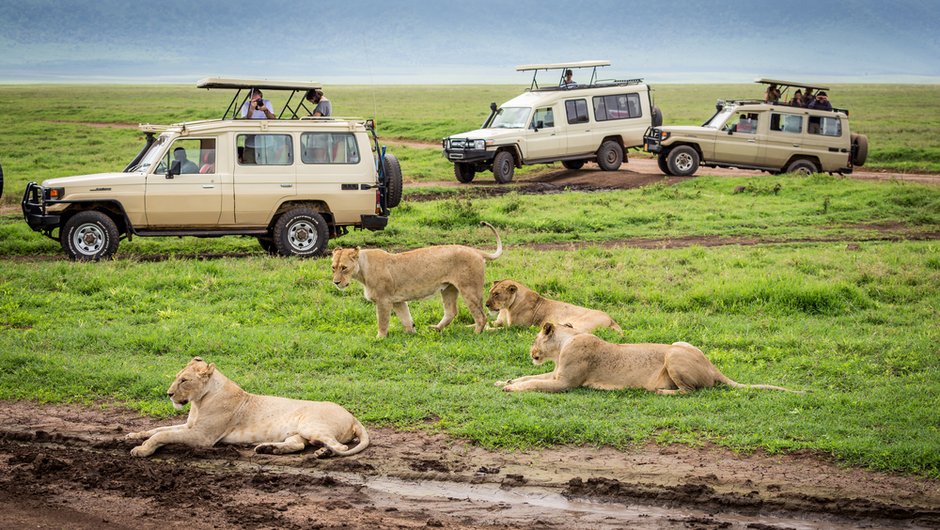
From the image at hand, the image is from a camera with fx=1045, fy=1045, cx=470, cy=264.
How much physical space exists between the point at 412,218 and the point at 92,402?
1157cm

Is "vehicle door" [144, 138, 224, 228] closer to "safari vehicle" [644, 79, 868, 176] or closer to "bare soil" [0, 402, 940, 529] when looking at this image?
"bare soil" [0, 402, 940, 529]

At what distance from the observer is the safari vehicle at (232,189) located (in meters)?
15.6

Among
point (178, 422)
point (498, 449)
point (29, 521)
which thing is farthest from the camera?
point (178, 422)

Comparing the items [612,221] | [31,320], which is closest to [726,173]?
[612,221]

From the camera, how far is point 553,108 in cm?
2775

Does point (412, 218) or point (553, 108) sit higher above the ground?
point (553, 108)

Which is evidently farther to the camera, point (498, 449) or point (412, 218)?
point (412, 218)

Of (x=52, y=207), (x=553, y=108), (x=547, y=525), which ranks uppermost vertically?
(x=553, y=108)

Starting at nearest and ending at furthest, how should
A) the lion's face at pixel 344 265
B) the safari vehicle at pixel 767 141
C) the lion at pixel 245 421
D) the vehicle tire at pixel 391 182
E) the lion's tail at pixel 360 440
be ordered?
the lion's tail at pixel 360 440 < the lion at pixel 245 421 < the lion's face at pixel 344 265 < the vehicle tire at pixel 391 182 < the safari vehicle at pixel 767 141

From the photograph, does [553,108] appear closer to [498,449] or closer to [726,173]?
[726,173]

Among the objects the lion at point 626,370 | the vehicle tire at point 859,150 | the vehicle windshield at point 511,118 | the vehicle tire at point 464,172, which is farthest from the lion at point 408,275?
the vehicle tire at point 859,150

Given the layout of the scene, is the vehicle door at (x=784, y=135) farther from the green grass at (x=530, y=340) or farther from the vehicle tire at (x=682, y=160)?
the green grass at (x=530, y=340)

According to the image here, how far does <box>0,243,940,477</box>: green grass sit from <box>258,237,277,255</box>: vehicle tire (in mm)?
881

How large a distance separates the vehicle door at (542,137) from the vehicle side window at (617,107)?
1465 mm
